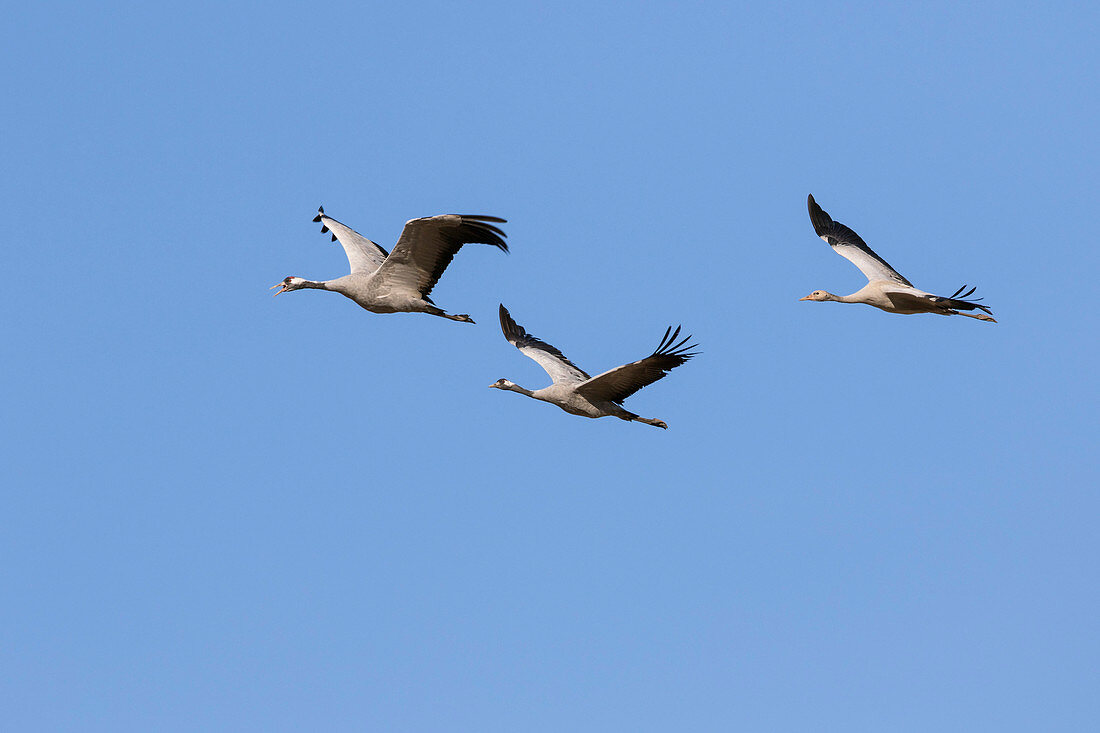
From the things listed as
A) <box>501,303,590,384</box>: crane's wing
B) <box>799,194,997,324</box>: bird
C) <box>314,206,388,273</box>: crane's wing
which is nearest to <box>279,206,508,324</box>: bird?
<box>314,206,388,273</box>: crane's wing

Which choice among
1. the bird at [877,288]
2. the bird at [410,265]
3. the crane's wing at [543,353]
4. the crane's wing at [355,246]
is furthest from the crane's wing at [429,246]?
the bird at [877,288]

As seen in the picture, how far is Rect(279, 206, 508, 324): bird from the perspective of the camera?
1884cm

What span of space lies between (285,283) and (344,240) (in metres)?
1.29

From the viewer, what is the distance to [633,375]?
18531mm

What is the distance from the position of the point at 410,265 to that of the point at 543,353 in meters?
3.31

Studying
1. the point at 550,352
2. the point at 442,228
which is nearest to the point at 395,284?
the point at 442,228

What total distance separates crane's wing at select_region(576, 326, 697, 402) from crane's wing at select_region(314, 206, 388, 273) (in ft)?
15.2

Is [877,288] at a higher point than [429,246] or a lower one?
higher

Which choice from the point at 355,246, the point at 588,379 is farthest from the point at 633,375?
the point at 355,246

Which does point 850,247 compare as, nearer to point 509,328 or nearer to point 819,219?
point 819,219

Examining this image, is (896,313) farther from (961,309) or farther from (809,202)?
(809,202)

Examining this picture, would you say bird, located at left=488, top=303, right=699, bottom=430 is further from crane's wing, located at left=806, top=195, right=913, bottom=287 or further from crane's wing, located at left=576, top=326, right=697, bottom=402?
crane's wing, located at left=806, top=195, right=913, bottom=287

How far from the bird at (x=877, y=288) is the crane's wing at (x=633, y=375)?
5462mm

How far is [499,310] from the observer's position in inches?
921
